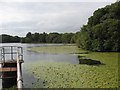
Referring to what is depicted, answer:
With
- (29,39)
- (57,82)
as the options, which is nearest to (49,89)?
(57,82)

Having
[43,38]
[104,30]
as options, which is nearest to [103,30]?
[104,30]

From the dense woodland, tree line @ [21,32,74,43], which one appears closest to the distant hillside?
the dense woodland

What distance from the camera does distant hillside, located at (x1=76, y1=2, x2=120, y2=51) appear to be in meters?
42.1

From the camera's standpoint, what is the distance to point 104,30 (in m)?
43.2

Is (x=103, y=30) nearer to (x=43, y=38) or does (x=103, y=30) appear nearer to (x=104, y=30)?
(x=104, y=30)

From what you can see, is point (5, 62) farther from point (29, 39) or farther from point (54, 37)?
point (29, 39)

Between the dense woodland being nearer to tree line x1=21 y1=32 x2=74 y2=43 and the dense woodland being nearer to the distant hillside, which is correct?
the distant hillside

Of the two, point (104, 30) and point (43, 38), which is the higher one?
point (104, 30)

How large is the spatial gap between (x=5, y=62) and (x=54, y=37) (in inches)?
4013

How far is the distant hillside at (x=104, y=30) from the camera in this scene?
42.1m

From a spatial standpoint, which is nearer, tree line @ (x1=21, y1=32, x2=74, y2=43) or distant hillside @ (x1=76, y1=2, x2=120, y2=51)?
distant hillside @ (x1=76, y1=2, x2=120, y2=51)

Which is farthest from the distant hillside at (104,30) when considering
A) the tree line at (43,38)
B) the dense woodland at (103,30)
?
the tree line at (43,38)

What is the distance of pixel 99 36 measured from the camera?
44281 millimetres

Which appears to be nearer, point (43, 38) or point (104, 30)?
point (104, 30)
